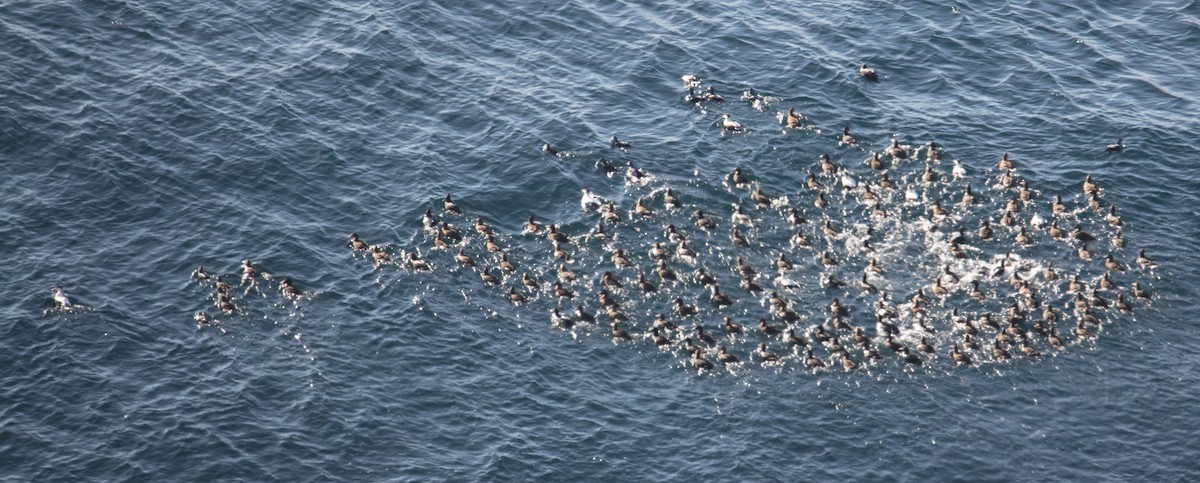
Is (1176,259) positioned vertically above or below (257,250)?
above

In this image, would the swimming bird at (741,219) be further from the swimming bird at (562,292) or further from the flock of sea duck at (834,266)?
the swimming bird at (562,292)

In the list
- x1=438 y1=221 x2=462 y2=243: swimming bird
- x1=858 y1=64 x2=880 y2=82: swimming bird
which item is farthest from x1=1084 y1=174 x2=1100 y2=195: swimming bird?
x1=438 y1=221 x2=462 y2=243: swimming bird

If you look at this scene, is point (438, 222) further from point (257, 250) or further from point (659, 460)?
point (659, 460)

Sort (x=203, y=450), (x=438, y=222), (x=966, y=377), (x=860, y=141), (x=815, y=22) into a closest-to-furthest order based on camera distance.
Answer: (x=203, y=450), (x=966, y=377), (x=438, y=222), (x=860, y=141), (x=815, y=22)

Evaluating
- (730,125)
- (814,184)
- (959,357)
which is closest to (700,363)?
(959,357)

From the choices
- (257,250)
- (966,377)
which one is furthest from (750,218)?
(257,250)

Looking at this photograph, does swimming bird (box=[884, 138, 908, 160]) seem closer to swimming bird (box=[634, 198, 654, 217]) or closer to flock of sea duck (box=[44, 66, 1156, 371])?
flock of sea duck (box=[44, 66, 1156, 371])

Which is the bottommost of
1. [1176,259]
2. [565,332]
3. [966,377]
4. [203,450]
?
[203,450]
